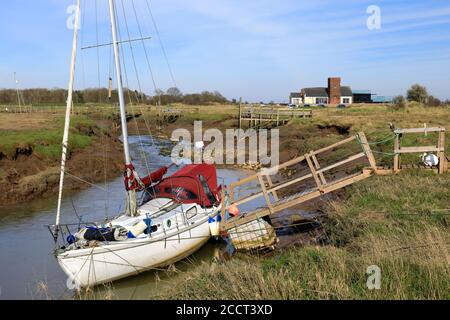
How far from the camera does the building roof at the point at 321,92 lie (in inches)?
4040

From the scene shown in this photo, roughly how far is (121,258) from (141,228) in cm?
121

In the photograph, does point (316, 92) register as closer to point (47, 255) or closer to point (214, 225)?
point (214, 225)

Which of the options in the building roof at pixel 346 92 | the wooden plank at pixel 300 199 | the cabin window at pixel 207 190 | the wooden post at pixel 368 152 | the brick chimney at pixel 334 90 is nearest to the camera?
the wooden post at pixel 368 152

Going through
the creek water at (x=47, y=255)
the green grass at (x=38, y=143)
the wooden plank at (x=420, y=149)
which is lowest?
the creek water at (x=47, y=255)

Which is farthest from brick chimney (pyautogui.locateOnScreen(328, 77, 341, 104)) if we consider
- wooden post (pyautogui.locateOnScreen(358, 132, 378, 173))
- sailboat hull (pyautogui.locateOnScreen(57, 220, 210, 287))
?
sailboat hull (pyautogui.locateOnScreen(57, 220, 210, 287))

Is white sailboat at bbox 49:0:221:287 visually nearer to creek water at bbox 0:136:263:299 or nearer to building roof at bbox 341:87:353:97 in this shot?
creek water at bbox 0:136:263:299

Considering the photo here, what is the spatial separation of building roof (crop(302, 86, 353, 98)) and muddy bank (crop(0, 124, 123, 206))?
248 feet

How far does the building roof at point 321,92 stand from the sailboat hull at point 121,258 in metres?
93.4

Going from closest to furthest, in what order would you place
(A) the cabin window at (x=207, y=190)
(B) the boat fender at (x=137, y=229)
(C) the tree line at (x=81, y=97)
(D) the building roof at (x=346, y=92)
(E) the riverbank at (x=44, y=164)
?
(B) the boat fender at (x=137, y=229) → (A) the cabin window at (x=207, y=190) → (E) the riverbank at (x=44, y=164) → (D) the building roof at (x=346, y=92) → (C) the tree line at (x=81, y=97)

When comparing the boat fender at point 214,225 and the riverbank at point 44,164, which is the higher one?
the riverbank at point 44,164

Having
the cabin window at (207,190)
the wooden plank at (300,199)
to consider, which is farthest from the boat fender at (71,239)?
the cabin window at (207,190)

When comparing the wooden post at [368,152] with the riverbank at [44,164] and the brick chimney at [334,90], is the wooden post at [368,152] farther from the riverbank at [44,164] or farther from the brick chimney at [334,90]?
the brick chimney at [334,90]
